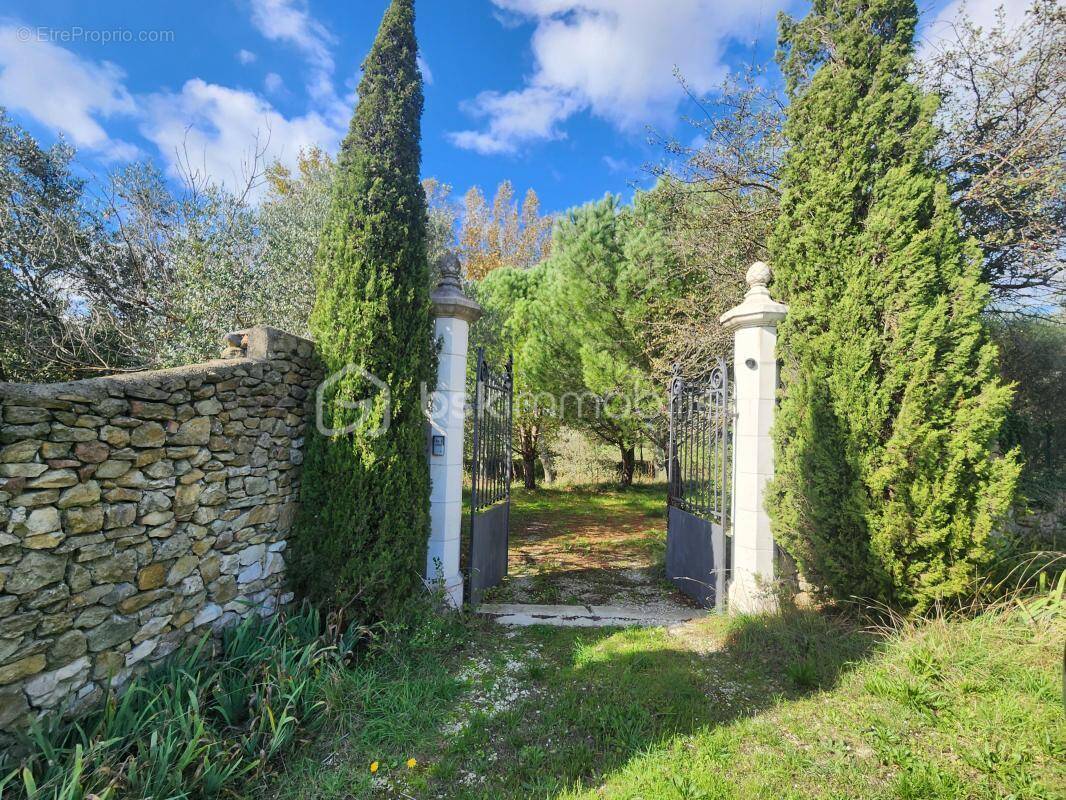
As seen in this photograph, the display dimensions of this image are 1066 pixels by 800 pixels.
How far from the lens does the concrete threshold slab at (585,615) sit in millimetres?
4016

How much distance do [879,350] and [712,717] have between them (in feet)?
8.96

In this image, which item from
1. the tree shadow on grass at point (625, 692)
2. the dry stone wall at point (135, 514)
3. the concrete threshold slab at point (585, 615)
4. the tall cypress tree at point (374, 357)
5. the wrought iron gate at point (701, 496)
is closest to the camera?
the dry stone wall at point (135, 514)

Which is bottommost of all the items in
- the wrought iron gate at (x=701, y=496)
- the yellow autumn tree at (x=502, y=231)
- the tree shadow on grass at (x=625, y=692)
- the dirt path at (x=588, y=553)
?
the dirt path at (x=588, y=553)

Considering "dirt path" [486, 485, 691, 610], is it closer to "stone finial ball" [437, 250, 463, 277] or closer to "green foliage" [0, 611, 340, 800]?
"green foliage" [0, 611, 340, 800]

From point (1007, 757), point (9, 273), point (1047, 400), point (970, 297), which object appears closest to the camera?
point (1007, 757)

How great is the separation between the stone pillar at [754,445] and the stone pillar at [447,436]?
7.83 ft

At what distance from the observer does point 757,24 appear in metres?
5.77

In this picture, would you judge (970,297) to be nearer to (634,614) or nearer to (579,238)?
(634,614)

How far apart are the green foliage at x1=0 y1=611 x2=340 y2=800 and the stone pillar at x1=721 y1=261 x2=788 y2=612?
10.6 feet

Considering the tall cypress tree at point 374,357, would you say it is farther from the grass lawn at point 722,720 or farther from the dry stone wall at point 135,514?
the grass lawn at point 722,720

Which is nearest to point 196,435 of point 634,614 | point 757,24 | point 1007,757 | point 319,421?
point 319,421

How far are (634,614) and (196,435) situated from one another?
3.75m

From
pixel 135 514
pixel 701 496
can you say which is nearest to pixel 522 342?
pixel 701 496

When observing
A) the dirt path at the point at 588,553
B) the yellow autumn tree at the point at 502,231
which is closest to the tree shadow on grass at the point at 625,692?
the dirt path at the point at 588,553
